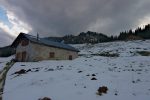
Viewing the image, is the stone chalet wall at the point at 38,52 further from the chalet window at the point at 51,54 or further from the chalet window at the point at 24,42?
the chalet window at the point at 24,42

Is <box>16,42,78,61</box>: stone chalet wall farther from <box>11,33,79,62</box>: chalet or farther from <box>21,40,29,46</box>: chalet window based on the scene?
<box>21,40,29,46</box>: chalet window

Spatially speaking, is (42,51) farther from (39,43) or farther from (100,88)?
(100,88)

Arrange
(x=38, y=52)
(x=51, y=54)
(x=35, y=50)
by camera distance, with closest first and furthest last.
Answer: (x=35, y=50), (x=38, y=52), (x=51, y=54)

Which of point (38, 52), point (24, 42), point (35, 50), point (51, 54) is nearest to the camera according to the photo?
point (35, 50)

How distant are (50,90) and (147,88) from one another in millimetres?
7634

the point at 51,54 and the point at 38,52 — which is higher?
the point at 38,52

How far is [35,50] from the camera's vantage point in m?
38.5

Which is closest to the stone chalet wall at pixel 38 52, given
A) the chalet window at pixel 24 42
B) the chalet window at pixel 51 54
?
the chalet window at pixel 51 54

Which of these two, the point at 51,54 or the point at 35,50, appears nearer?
the point at 35,50

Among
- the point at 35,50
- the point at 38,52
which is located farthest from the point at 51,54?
the point at 35,50

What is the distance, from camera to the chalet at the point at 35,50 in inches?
1523

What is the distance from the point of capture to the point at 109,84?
15.1m

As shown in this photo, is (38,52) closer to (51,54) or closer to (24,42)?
(51,54)

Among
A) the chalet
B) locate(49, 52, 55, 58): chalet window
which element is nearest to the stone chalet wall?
the chalet
